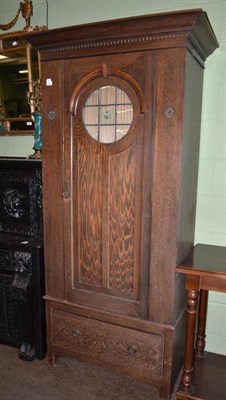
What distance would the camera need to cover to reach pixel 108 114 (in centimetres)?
172

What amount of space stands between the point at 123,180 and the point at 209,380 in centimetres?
125

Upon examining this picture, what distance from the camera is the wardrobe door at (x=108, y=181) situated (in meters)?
1.64

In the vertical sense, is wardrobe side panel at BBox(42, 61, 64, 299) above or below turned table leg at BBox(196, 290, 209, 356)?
above

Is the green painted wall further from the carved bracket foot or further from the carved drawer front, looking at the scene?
the carved bracket foot

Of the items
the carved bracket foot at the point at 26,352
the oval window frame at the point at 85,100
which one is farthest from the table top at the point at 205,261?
the carved bracket foot at the point at 26,352

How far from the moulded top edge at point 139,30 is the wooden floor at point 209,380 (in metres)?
1.83

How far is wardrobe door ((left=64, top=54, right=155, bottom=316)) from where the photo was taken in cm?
164

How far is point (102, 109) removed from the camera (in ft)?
5.67

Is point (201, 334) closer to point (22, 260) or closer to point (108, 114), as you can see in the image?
point (22, 260)

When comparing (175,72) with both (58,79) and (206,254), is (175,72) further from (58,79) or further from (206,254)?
(206,254)

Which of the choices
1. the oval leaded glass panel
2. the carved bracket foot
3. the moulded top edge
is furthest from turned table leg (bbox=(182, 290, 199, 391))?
the moulded top edge

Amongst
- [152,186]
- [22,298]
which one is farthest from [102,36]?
[22,298]

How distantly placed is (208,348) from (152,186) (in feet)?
4.28

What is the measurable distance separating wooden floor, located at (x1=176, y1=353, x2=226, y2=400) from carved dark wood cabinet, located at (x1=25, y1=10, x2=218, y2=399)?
0.43ft
